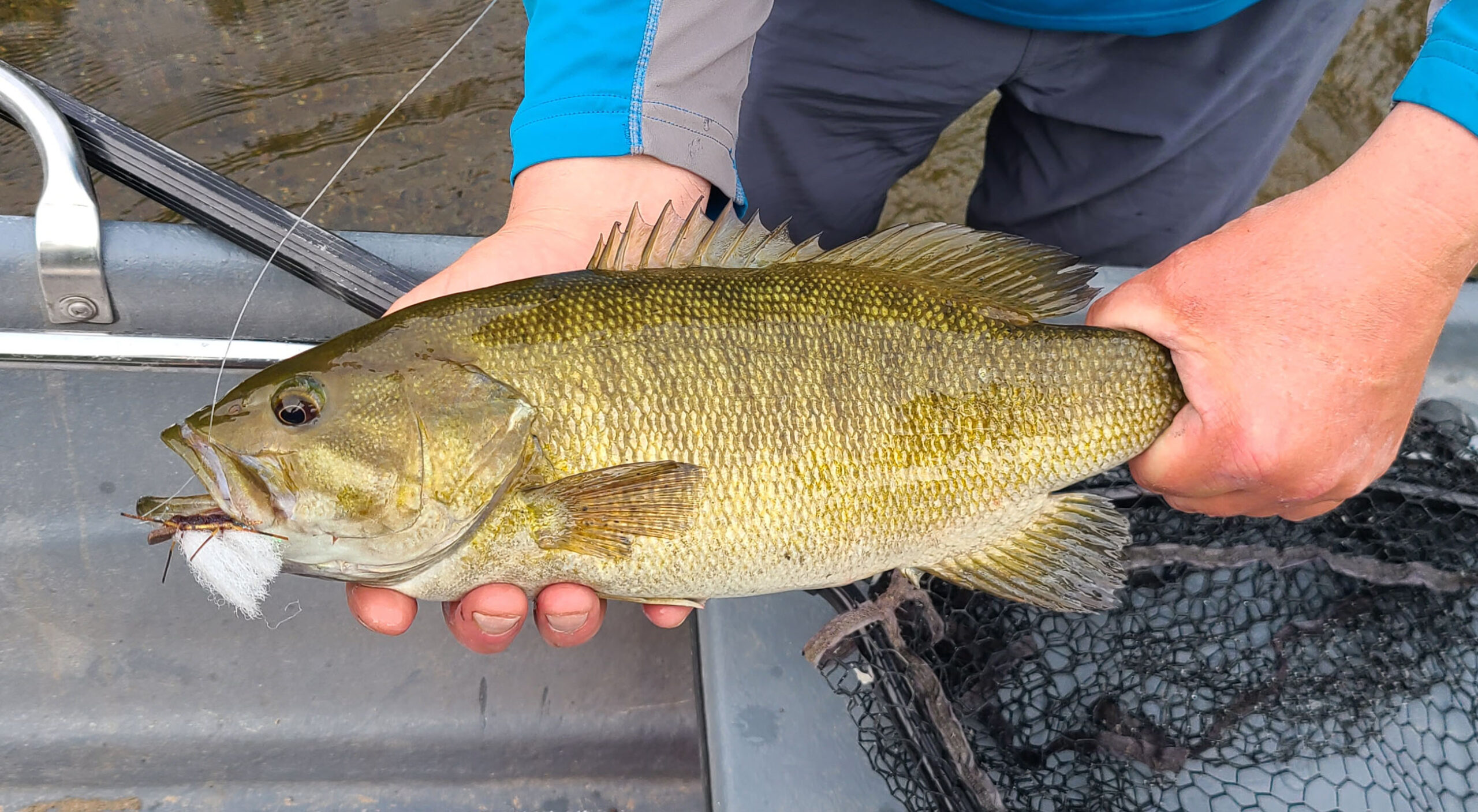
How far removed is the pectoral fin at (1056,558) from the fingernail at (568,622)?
2.05 ft

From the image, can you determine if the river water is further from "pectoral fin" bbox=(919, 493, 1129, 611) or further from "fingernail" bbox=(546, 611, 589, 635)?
"fingernail" bbox=(546, 611, 589, 635)

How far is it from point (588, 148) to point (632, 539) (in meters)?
0.78

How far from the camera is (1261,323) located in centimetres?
142

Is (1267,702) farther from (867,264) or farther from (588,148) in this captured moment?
(588,148)

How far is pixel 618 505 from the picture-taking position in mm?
1338

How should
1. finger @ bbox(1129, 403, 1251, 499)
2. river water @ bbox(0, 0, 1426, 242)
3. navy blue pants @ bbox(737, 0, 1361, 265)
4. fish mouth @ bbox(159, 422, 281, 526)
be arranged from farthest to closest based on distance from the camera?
river water @ bbox(0, 0, 1426, 242) → navy blue pants @ bbox(737, 0, 1361, 265) → finger @ bbox(1129, 403, 1251, 499) → fish mouth @ bbox(159, 422, 281, 526)

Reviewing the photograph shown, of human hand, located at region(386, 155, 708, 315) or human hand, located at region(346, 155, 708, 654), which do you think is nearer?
A: human hand, located at region(346, 155, 708, 654)

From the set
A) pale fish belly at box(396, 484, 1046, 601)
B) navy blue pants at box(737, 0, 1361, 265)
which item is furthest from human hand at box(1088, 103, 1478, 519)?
navy blue pants at box(737, 0, 1361, 265)

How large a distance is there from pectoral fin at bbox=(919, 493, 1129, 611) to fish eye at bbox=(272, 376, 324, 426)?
3.50 feet

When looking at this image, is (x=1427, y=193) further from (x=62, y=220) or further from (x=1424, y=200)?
(x=62, y=220)

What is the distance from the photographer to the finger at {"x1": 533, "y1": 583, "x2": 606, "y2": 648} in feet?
4.80

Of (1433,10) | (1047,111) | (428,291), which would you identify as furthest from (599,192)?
(1433,10)

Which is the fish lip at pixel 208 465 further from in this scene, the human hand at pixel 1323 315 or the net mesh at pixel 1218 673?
the human hand at pixel 1323 315

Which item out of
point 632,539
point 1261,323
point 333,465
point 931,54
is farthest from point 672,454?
point 931,54
